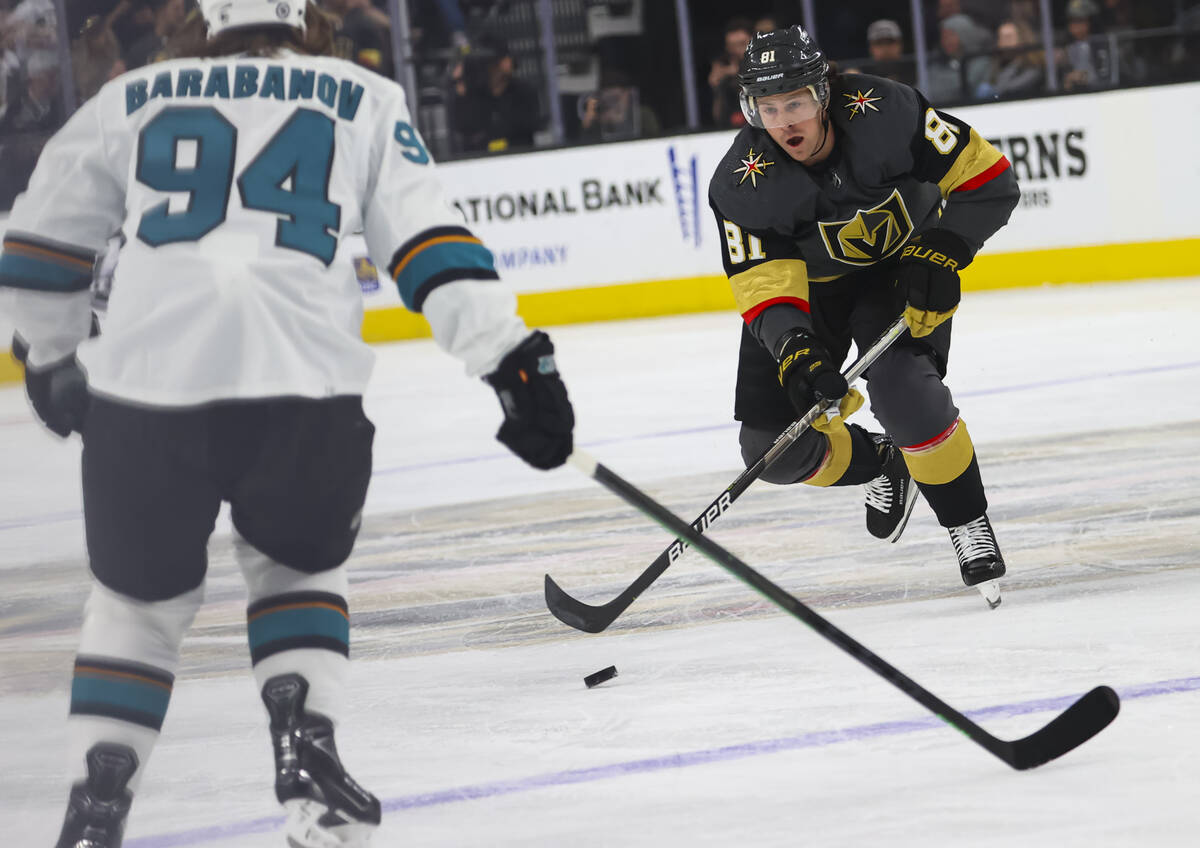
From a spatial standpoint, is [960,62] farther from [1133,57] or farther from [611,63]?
[611,63]

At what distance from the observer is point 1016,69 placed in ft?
25.2

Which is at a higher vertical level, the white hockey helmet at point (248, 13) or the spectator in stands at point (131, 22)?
the white hockey helmet at point (248, 13)

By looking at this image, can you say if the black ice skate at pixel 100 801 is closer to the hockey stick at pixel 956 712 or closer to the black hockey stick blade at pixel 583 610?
the hockey stick at pixel 956 712

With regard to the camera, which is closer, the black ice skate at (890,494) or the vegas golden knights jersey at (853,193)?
the vegas golden knights jersey at (853,193)

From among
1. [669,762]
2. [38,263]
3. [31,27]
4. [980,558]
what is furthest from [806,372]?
→ [31,27]

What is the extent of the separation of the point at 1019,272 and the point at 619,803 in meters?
6.13

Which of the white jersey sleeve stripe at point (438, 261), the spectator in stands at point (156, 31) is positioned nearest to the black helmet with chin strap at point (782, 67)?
the spectator in stands at point (156, 31)

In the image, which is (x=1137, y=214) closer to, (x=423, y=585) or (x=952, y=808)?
(x=423, y=585)

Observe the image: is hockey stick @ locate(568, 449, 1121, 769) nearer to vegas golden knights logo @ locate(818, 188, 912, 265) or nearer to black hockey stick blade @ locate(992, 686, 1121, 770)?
black hockey stick blade @ locate(992, 686, 1121, 770)

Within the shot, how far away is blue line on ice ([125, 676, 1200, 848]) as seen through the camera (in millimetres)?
1765

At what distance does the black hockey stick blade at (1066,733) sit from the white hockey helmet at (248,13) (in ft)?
3.47

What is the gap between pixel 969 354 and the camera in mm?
5605

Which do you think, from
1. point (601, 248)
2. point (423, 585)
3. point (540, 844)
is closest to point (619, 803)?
point (540, 844)

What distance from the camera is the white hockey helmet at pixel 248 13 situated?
4.84 feet
